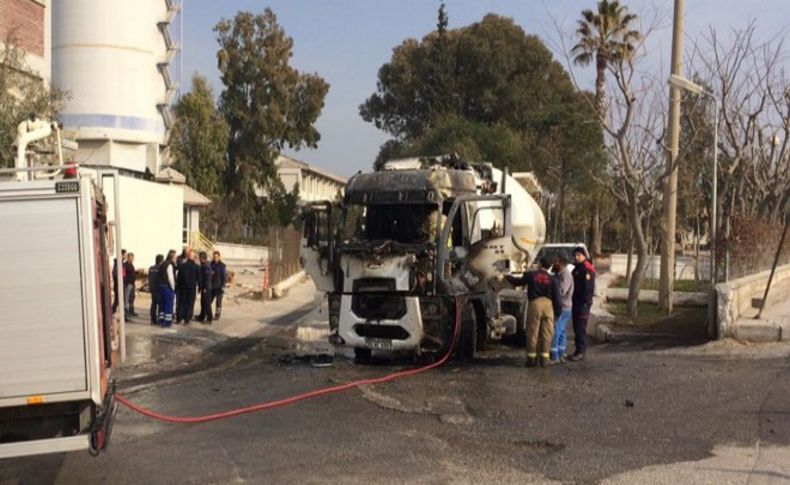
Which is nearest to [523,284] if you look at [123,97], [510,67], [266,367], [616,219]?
[266,367]

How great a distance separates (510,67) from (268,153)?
56.4 ft

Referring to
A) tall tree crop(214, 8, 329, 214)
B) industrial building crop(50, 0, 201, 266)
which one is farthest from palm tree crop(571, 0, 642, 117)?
tall tree crop(214, 8, 329, 214)

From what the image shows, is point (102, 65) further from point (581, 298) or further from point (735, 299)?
point (735, 299)

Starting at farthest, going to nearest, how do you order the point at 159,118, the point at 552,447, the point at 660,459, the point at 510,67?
the point at 510,67
the point at 159,118
the point at 552,447
the point at 660,459

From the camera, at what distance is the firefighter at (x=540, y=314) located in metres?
12.3

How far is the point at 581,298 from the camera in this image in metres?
13.2

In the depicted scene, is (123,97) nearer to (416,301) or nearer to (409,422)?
(416,301)

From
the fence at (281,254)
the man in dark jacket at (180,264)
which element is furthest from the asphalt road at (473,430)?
the fence at (281,254)

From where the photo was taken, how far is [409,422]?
8891 mm

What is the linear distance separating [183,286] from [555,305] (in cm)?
849

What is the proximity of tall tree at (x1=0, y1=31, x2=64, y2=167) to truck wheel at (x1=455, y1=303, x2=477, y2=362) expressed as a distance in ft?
34.8

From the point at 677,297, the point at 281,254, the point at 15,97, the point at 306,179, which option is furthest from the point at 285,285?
the point at 306,179

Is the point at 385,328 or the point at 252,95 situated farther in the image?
the point at 252,95

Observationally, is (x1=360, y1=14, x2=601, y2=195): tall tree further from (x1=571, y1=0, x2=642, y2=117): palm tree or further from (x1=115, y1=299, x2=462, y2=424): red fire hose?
(x1=115, y1=299, x2=462, y2=424): red fire hose
